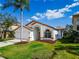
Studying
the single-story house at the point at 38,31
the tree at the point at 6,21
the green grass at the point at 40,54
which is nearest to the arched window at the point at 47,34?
the single-story house at the point at 38,31

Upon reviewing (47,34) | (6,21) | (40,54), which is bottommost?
(40,54)

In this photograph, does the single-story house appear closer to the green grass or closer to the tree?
the tree

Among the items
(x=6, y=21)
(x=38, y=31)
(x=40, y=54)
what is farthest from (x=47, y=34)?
(x=40, y=54)

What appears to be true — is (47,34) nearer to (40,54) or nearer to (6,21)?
(6,21)

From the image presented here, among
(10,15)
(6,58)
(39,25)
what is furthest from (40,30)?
(6,58)

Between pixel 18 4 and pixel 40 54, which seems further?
pixel 18 4

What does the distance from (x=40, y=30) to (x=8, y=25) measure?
29.7 ft

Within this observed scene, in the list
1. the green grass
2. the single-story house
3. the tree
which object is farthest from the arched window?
the green grass

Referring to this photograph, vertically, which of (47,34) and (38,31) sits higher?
(38,31)

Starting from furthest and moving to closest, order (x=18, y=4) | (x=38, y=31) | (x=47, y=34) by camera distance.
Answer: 1. (x=38, y=31)
2. (x=47, y=34)
3. (x=18, y=4)

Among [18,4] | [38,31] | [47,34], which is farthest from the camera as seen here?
[38,31]

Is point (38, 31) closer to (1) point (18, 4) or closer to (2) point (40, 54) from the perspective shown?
(1) point (18, 4)

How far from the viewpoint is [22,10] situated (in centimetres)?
4109

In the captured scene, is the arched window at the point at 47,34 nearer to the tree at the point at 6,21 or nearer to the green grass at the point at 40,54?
the tree at the point at 6,21
